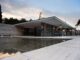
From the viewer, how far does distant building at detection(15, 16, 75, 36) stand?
26938 mm

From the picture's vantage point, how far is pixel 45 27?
28641mm

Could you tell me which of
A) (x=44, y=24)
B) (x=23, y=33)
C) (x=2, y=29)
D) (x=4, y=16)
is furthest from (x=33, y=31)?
(x=4, y=16)

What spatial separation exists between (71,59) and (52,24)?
2403cm

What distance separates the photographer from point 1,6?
38.7m

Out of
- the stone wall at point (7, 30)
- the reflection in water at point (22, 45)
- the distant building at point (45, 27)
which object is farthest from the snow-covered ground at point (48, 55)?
the stone wall at point (7, 30)

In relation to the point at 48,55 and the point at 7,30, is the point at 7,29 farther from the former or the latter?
the point at 48,55

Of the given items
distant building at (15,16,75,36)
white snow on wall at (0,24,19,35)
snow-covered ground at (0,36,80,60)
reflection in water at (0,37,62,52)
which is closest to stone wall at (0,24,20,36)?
white snow on wall at (0,24,19,35)

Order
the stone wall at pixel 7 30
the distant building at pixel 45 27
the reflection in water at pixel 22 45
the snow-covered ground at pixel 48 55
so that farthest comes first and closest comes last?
the stone wall at pixel 7 30 < the distant building at pixel 45 27 < the reflection in water at pixel 22 45 < the snow-covered ground at pixel 48 55

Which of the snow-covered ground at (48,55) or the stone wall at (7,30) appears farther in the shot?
the stone wall at (7,30)

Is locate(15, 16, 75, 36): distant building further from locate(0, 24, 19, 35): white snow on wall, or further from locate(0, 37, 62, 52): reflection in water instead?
locate(0, 37, 62, 52): reflection in water

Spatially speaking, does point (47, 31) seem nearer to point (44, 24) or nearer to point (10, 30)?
point (44, 24)

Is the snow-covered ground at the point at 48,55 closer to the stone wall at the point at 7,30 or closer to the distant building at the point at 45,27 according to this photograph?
the distant building at the point at 45,27

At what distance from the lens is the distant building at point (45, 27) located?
26938mm

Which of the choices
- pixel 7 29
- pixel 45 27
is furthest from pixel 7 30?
pixel 45 27
